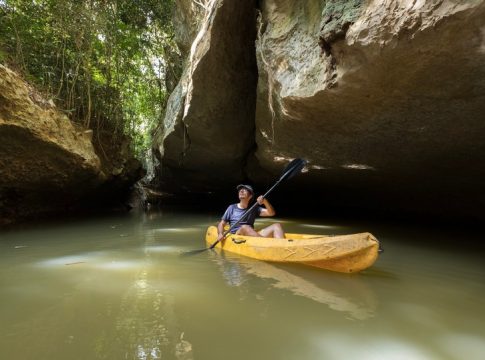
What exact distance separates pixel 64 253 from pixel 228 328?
3.26 meters

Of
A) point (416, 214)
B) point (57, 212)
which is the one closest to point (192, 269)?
point (57, 212)

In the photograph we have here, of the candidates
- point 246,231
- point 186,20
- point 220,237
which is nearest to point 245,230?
point 246,231

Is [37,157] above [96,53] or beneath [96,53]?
beneath

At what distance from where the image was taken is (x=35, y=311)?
2.26 meters

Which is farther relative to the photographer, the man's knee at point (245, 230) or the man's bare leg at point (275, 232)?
the man's knee at point (245, 230)

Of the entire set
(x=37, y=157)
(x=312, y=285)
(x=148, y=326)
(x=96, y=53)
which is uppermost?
(x=96, y=53)

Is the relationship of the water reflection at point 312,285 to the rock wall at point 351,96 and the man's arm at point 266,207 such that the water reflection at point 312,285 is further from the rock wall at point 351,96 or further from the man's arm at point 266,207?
the rock wall at point 351,96

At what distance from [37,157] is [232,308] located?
6.04m

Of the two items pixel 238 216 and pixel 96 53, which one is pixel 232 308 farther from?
pixel 96 53

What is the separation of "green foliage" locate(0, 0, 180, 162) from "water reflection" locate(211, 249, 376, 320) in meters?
5.46

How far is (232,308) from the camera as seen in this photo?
234cm

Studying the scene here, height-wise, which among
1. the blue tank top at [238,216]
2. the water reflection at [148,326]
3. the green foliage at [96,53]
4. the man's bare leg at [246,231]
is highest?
the green foliage at [96,53]

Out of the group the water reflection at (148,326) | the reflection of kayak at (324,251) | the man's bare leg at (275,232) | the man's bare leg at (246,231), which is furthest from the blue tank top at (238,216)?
the water reflection at (148,326)

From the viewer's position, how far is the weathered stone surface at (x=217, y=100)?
18.1ft
